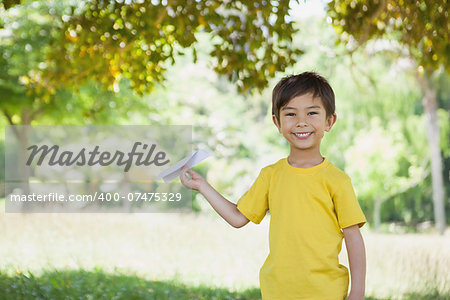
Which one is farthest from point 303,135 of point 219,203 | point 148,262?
point 148,262

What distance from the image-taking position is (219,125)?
28.4m

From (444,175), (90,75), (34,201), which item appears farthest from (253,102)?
(90,75)

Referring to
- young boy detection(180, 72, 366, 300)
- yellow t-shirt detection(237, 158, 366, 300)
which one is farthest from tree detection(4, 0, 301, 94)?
yellow t-shirt detection(237, 158, 366, 300)

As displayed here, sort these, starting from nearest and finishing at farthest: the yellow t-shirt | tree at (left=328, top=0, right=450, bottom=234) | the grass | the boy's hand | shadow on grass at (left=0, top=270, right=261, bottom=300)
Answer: the yellow t-shirt < the boy's hand < shadow on grass at (left=0, top=270, right=261, bottom=300) < the grass < tree at (left=328, top=0, right=450, bottom=234)

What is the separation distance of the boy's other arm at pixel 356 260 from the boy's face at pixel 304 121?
1.15 ft

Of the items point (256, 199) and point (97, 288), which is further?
point (97, 288)

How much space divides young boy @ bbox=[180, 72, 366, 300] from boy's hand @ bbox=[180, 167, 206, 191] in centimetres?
8

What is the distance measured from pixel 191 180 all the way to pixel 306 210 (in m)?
0.49

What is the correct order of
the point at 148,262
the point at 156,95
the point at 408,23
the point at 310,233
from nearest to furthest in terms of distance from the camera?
the point at 310,233, the point at 408,23, the point at 148,262, the point at 156,95

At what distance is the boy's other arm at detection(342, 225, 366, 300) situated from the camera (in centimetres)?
214

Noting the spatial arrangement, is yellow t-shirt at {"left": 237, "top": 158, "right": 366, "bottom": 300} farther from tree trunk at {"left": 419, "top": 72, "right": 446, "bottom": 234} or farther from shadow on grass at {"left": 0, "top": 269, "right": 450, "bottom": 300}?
→ tree trunk at {"left": 419, "top": 72, "right": 446, "bottom": 234}

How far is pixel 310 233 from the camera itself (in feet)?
7.00

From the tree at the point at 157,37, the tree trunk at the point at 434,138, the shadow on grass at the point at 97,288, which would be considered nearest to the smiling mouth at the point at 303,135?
the tree at the point at 157,37

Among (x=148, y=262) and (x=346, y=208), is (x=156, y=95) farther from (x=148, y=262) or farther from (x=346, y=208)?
(x=346, y=208)
